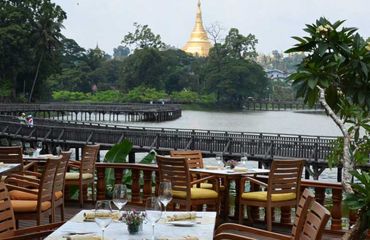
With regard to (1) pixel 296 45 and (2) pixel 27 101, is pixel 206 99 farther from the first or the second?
(1) pixel 296 45

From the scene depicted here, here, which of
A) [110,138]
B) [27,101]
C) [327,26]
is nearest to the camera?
[327,26]

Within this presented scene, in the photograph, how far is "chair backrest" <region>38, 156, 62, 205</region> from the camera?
6.99 meters

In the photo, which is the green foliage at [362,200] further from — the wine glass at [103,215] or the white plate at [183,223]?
the wine glass at [103,215]

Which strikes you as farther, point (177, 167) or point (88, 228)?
point (177, 167)

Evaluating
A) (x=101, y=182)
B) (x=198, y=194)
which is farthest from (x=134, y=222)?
(x=101, y=182)

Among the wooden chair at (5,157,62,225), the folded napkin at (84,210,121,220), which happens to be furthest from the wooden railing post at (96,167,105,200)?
the folded napkin at (84,210,121,220)

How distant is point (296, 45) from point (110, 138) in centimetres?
2813

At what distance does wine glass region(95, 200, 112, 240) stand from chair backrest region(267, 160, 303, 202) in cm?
387

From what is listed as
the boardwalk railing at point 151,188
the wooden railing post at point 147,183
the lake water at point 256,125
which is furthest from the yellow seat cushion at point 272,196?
the lake water at point 256,125

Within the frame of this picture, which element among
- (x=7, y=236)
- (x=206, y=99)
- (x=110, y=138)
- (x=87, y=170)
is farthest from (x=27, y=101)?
(x=7, y=236)

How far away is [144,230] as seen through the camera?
4.43m

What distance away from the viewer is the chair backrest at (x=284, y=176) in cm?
780

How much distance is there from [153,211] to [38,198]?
2.94 metres

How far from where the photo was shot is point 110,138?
109 feet
